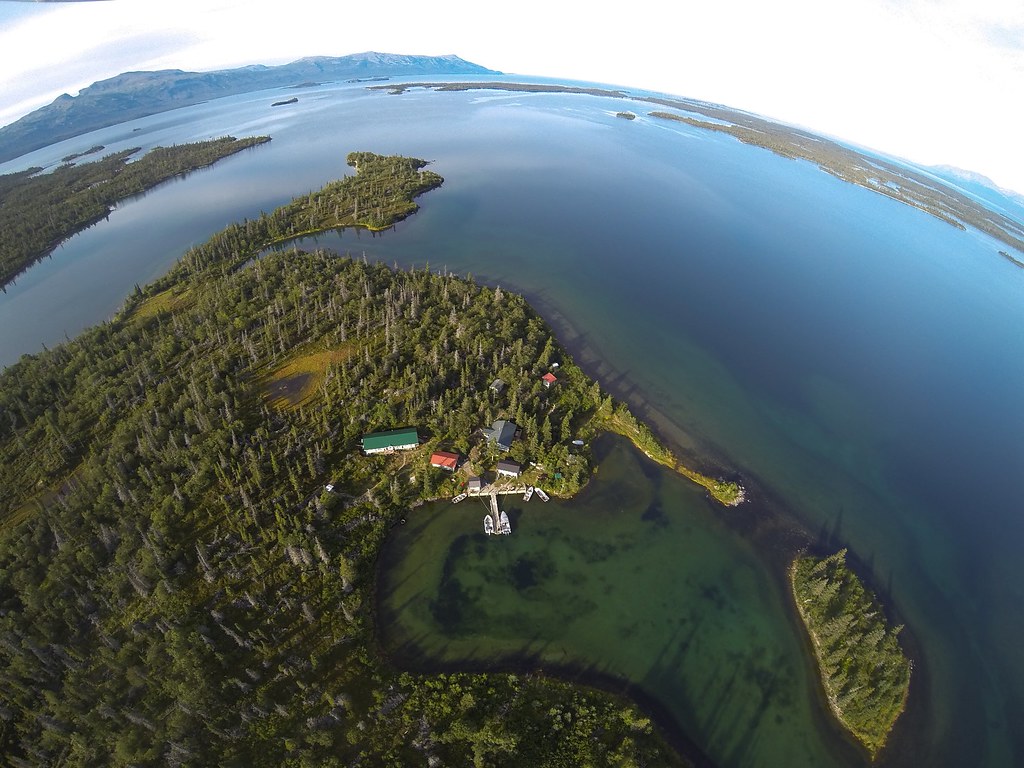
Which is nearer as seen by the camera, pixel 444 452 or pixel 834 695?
pixel 834 695

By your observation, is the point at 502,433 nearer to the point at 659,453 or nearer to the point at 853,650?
the point at 659,453

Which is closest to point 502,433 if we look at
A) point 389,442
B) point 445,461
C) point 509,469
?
point 509,469

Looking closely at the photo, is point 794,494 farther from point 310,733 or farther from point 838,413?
point 310,733

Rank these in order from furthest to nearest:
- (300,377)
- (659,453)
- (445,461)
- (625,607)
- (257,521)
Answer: (300,377) < (659,453) < (445,461) < (257,521) < (625,607)

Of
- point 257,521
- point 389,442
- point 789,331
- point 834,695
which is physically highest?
point 789,331

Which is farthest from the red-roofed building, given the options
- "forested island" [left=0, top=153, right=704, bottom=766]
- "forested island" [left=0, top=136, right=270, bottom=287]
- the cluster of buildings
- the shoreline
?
"forested island" [left=0, top=136, right=270, bottom=287]

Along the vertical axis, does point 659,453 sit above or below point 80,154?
below

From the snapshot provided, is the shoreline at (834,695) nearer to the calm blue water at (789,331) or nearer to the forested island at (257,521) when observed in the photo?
the calm blue water at (789,331)
